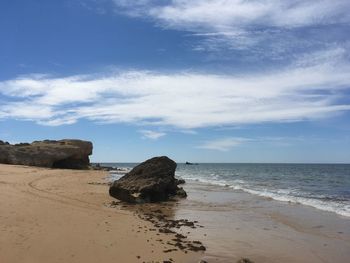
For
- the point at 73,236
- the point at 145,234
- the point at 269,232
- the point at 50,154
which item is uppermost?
the point at 50,154

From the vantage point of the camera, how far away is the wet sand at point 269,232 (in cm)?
1012

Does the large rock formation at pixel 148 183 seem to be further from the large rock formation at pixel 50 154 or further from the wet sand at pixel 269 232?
the large rock formation at pixel 50 154

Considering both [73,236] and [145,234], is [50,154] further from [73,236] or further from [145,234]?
[73,236]

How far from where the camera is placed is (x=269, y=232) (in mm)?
13242

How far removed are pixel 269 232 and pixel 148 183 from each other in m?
8.28

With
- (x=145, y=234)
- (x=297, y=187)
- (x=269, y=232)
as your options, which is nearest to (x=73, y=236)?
(x=145, y=234)

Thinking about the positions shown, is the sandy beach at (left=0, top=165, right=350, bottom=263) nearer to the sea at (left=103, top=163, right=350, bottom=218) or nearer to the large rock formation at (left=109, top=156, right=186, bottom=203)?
the large rock formation at (left=109, top=156, right=186, bottom=203)

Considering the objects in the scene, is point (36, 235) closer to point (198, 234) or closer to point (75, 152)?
point (198, 234)

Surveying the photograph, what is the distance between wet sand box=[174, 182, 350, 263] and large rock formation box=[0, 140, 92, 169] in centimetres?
3366

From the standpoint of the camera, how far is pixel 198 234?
12.1 meters

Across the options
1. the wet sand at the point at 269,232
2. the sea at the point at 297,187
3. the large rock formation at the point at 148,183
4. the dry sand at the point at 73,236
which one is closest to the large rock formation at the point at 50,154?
the sea at the point at 297,187

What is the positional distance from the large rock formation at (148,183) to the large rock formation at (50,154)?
→ 31112 millimetres

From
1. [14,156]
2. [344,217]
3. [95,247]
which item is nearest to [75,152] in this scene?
[14,156]

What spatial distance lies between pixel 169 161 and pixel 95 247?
13.2m
